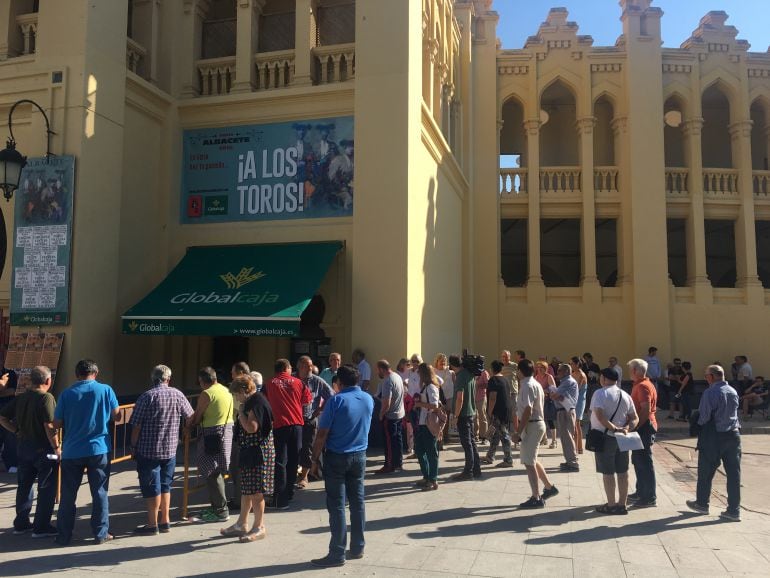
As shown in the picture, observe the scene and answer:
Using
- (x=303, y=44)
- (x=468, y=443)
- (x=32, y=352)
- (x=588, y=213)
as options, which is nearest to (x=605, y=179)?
(x=588, y=213)

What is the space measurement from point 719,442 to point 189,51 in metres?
12.1

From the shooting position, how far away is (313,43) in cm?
1281

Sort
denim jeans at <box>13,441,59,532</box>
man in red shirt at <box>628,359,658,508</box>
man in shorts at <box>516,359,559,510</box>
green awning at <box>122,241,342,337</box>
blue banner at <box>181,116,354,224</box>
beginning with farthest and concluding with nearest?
blue banner at <box>181,116,354,224</box> < green awning at <box>122,241,342,337</box> < man in red shirt at <box>628,359,658,508</box> < man in shorts at <box>516,359,559,510</box> < denim jeans at <box>13,441,59,532</box>

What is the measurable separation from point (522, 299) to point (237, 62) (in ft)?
34.3

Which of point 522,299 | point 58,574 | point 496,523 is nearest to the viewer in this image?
point 58,574

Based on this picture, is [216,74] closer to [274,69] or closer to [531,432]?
[274,69]

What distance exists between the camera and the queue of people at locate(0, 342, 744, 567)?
5684 millimetres

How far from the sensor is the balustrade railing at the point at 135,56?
12414 mm

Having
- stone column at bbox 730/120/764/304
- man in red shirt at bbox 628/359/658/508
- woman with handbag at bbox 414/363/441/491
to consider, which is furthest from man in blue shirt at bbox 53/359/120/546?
stone column at bbox 730/120/764/304

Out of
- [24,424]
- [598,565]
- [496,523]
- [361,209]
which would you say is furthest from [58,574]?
[361,209]

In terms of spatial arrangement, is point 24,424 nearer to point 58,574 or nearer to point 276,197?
point 58,574

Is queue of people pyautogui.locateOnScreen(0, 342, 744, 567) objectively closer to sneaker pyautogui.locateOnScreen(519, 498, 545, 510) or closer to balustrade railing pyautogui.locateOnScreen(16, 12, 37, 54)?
sneaker pyautogui.locateOnScreen(519, 498, 545, 510)

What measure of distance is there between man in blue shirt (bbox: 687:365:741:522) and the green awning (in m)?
5.92

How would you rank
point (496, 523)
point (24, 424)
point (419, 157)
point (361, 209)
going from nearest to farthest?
point (24, 424), point (496, 523), point (361, 209), point (419, 157)
